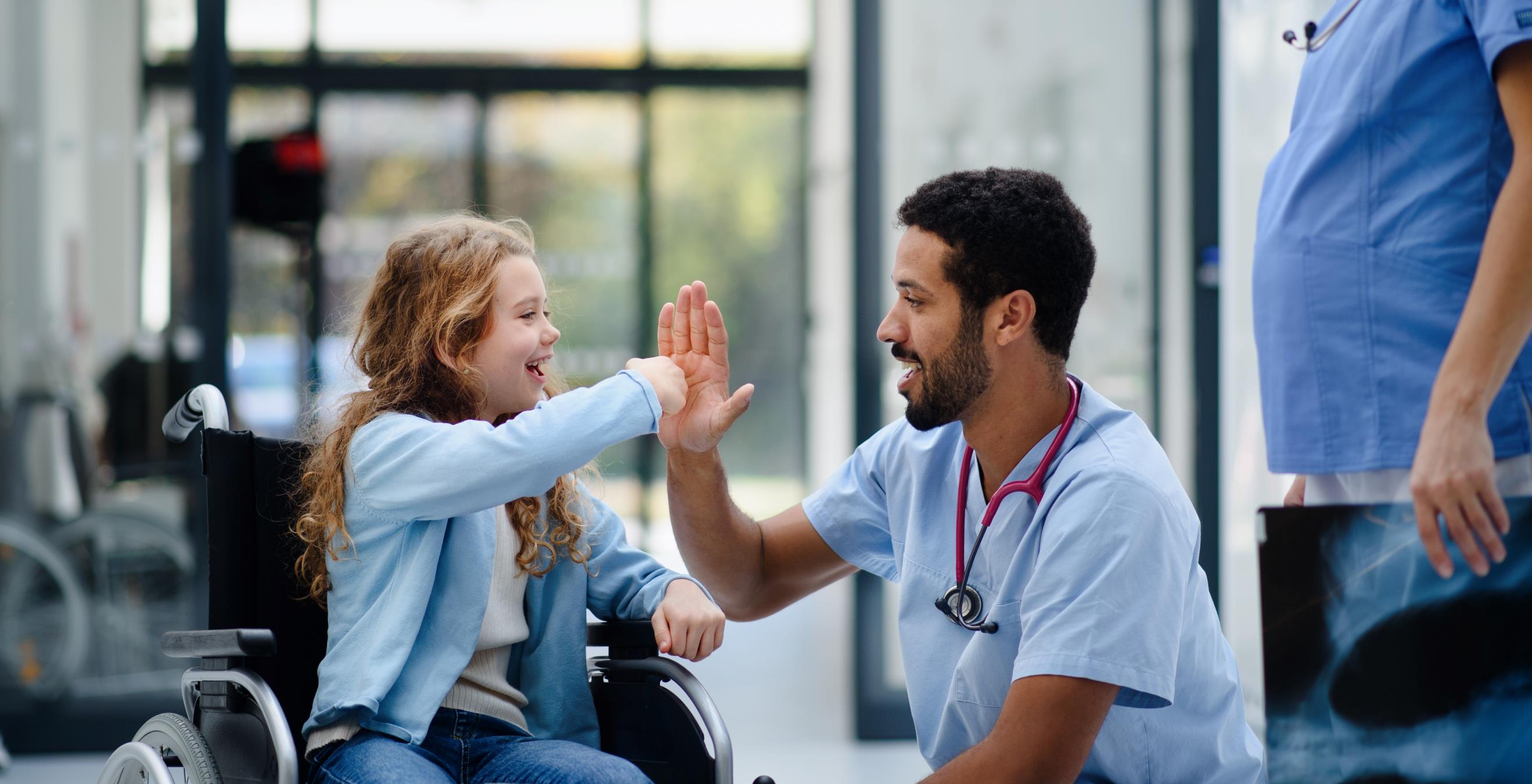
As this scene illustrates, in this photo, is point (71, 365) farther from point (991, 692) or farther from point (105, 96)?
point (991, 692)

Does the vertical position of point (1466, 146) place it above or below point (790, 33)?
below

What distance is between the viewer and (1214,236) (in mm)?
3650

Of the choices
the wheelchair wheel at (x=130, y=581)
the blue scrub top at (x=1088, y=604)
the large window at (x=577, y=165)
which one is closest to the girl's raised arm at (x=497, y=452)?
the blue scrub top at (x=1088, y=604)

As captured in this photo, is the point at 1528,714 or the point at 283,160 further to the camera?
the point at 283,160

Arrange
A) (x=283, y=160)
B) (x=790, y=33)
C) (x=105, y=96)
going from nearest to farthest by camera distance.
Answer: (x=105, y=96) → (x=283, y=160) → (x=790, y=33)

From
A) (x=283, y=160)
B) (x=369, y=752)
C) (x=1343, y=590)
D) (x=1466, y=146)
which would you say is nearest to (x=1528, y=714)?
(x=1343, y=590)

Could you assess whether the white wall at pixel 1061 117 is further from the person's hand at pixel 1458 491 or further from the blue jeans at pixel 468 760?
the person's hand at pixel 1458 491

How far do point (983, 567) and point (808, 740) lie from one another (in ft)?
7.55

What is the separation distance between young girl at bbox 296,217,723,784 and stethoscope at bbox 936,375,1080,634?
12.0 inches

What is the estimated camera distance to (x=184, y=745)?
1.32 m

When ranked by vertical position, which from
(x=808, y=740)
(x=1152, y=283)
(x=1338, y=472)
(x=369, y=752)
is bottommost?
(x=808, y=740)

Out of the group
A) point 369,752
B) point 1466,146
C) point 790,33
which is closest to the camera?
point 1466,146

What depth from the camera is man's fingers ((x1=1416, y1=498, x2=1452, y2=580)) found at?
0.85 metres

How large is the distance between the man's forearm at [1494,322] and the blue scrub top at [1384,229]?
0.36 ft
